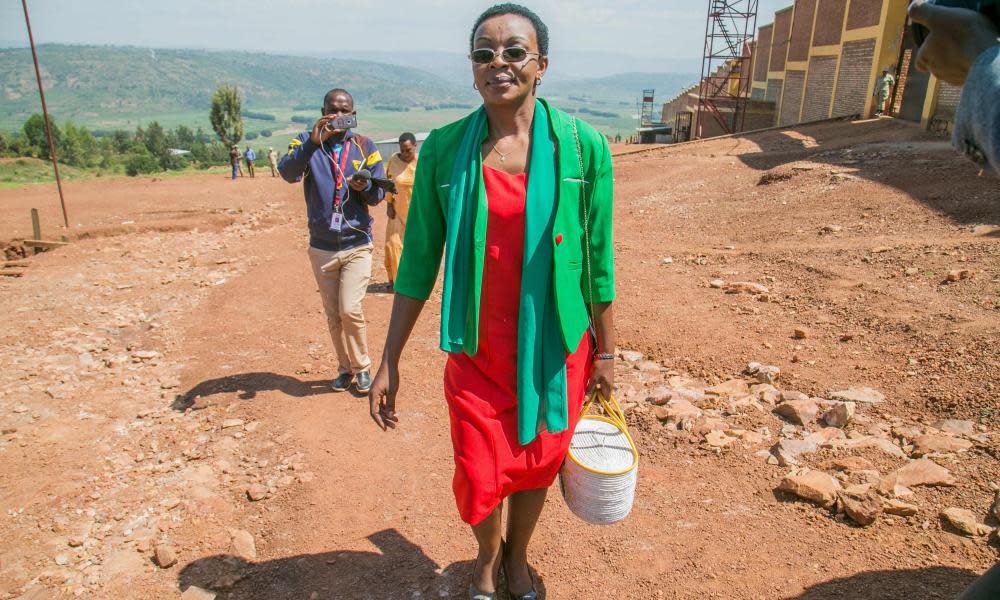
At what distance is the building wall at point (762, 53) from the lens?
97.7ft

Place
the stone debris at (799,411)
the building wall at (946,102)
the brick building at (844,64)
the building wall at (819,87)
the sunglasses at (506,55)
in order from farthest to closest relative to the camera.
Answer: the building wall at (819,87), the brick building at (844,64), the building wall at (946,102), the stone debris at (799,411), the sunglasses at (506,55)

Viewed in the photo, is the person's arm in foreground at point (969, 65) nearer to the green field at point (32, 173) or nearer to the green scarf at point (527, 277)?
the green scarf at point (527, 277)

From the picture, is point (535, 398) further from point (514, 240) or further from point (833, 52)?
point (833, 52)

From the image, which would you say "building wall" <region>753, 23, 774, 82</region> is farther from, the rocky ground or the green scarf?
the green scarf

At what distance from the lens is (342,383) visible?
4.83 metres

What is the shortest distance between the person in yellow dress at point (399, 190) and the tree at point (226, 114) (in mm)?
42026

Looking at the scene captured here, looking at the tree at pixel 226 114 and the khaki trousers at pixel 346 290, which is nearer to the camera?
the khaki trousers at pixel 346 290

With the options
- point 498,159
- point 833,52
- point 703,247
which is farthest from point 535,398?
point 833,52

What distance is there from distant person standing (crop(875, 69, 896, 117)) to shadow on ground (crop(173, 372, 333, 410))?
1713 centimetres

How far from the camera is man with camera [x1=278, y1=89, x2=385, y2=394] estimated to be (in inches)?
169

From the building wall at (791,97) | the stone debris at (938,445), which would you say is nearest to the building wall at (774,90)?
the building wall at (791,97)

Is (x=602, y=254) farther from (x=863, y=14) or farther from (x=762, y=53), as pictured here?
(x=762, y=53)

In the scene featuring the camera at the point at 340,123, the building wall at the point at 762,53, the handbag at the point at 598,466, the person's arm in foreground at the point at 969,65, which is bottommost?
the handbag at the point at 598,466

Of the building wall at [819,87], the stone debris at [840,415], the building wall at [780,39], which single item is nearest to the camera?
the stone debris at [840,415]
